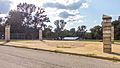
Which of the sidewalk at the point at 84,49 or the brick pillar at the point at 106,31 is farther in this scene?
the brick pillar at the point at 106,31

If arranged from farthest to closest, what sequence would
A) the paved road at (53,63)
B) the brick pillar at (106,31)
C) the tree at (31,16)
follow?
the tree at (31,16), the brick pillar at (106,31), the paved road at (53,63)

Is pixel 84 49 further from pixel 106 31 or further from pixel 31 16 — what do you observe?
pixel 31 16

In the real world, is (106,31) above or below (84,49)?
above

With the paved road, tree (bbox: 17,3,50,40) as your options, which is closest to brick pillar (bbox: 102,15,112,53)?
the paved road

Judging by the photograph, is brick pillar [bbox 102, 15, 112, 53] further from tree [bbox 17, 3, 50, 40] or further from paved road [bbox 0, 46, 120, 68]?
tree [bbox 17, 3, 50, 40]

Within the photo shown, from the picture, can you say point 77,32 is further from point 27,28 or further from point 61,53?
point 61,53

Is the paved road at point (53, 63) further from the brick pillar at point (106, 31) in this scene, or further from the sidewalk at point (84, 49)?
the brick pillar at point (106, 31)

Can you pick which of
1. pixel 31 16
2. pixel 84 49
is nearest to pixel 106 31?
pixel 84 49

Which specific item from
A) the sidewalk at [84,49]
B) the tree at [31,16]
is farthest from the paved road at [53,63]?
the tree at [31,16]

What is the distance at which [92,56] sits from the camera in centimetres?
1750

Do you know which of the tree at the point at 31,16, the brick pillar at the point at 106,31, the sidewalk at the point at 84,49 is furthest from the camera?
the tree at the point at 31,16

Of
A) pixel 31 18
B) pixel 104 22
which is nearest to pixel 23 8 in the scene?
pixel 31 18

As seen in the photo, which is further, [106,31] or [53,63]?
[106,31]

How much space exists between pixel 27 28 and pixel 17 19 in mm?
4599
